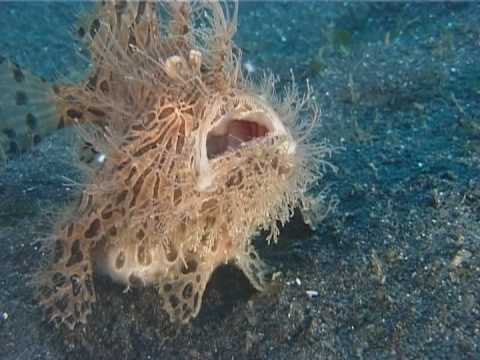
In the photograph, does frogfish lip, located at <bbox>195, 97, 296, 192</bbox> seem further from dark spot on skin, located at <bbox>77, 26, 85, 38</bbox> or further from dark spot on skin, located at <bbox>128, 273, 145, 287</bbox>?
dark spot on skin, located at <bbox>77, 26, 85, 38</bbox>

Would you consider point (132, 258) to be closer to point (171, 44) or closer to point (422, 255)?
point (171, 44)

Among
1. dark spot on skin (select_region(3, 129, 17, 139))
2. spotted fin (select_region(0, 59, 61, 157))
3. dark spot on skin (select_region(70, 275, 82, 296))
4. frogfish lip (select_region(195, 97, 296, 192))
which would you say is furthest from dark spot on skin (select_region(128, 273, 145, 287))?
dark spot on skin (select_region(3, 129, 17, 139))

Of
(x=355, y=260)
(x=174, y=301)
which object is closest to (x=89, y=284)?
(x=174, y=301)

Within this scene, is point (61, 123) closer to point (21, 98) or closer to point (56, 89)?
point (56, 89)

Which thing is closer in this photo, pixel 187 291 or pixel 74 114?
pixel 187 291

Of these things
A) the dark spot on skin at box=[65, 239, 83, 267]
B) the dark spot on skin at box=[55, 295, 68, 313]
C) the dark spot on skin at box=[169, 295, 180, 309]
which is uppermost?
→ the dark spot on skin at box=[65, 239, 83, 267]

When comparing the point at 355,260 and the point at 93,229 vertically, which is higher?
the point at 355,260

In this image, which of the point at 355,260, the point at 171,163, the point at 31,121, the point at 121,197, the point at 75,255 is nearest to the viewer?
the point at 171,163
